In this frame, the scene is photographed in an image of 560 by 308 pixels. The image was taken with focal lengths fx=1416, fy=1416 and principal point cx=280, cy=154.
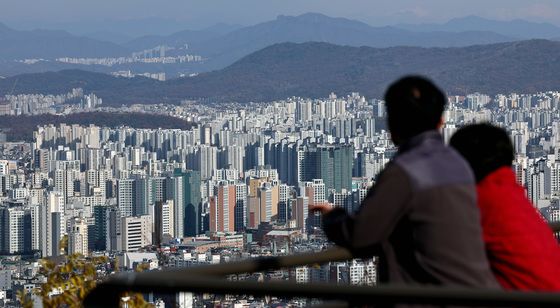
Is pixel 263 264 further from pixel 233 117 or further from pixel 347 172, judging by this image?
pixel 233 117

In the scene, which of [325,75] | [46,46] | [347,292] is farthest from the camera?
[46,46]

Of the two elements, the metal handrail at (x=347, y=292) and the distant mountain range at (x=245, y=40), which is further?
the distant mountain range at (x=245, y=40)

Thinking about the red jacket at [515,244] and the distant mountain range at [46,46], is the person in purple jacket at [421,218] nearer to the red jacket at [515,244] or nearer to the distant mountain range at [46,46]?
the red jacket at [515,244]

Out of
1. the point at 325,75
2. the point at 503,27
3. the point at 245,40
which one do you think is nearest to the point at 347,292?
the point at 325,75

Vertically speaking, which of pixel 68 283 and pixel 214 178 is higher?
pixel 68 283

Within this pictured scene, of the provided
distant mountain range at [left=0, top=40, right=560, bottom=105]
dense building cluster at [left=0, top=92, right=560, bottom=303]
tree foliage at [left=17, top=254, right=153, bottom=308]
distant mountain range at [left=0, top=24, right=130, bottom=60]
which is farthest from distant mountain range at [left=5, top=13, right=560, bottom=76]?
tree foliage at [left=17, top=254, right=153, bottom=308]

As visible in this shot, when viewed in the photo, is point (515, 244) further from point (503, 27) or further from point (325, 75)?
point (503, 27)

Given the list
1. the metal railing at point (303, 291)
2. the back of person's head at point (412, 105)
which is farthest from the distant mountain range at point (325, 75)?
the metal railing at point (303, 291)
